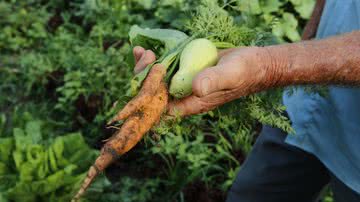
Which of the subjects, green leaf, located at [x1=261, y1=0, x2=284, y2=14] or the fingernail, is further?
green leaf, located at [x1=261, y1=0, x2=284, y2=14]

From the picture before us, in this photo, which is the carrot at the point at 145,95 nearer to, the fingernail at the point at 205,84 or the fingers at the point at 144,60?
the fingers at the point at 144,60

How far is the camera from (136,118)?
1418 mm

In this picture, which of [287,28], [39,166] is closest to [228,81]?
[39,166]

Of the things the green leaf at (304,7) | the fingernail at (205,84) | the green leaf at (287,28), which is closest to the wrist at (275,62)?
the fingernail at (205,84)

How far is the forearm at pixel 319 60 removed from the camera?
1312mm

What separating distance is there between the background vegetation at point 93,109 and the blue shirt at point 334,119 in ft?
0.75

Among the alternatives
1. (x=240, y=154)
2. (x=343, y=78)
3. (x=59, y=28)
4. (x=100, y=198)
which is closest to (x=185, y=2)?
(x=59, y=28)

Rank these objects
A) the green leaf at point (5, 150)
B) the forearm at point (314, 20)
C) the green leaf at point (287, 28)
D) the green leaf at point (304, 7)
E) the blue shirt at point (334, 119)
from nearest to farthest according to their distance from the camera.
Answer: the blue shirt at point (334, 119)
the forearm at point (314, 20)
the green leaf at point (5, 150)
the green leaf at point (287, 28)
the green leaf at point (304, 7)

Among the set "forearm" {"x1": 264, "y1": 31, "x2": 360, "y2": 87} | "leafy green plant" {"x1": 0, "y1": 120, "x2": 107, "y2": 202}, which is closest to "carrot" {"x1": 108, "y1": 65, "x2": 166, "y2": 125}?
"forearm" {"x1": 264, "y1": 31, "x2": 360, "y2": 87}

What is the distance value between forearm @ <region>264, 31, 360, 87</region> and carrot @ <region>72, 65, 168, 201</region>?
305mm

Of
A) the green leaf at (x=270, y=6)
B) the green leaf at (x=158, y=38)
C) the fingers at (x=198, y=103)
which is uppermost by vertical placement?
the green leaf at (x=158, y=38)

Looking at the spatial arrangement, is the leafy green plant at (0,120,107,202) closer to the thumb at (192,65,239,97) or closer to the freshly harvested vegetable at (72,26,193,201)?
the freshly harvested vegetable at (72,26,193,201)

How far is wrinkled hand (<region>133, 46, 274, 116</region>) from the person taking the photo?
1240mm

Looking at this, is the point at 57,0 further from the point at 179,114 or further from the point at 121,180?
the point at 179,114
